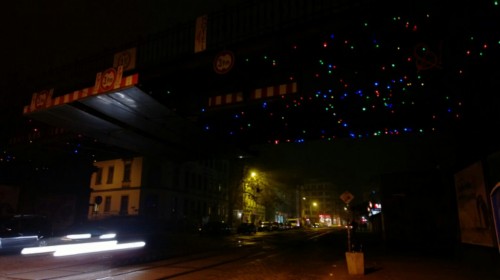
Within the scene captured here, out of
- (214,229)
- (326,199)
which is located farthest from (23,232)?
(326,199)

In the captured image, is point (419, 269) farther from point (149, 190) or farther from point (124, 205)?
point (124, 205)

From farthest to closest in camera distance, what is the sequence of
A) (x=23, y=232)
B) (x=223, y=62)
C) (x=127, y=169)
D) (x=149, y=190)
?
(x=127, y=169)
(x=149, y=190)
(x=23, y=232)
(x=223, y=62)

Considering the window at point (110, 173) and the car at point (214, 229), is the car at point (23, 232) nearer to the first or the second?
the car at point (214, 229)

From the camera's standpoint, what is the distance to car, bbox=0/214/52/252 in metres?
16.0

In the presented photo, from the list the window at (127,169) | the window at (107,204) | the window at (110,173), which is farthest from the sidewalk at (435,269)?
the window at (110,173)

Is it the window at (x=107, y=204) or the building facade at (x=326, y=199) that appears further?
the building facade at (x=326, y=199)

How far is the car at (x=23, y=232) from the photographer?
16000 mm

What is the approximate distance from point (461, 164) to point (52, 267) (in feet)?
62.4

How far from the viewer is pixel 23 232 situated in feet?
55.3

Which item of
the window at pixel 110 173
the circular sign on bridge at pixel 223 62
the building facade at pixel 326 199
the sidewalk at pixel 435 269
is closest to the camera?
the sidewalk at pixel 435 269

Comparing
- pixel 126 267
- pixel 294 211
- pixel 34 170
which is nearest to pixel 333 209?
pixel 294 211

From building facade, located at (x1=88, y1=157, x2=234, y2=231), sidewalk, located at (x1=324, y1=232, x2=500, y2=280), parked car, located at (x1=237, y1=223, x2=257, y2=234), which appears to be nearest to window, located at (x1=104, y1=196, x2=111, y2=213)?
building facade, located at (x1=88, y1=157, x2=234, y2=231)

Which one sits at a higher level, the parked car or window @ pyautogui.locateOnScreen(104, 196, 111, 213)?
window @ pyautogui.locateOnScreen(104, 196, 111, 213)

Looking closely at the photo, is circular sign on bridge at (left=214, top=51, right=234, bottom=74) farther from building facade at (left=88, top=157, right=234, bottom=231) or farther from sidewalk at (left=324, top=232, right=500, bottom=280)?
building facade at (left=88, top=157, right=234, bottom=231)
